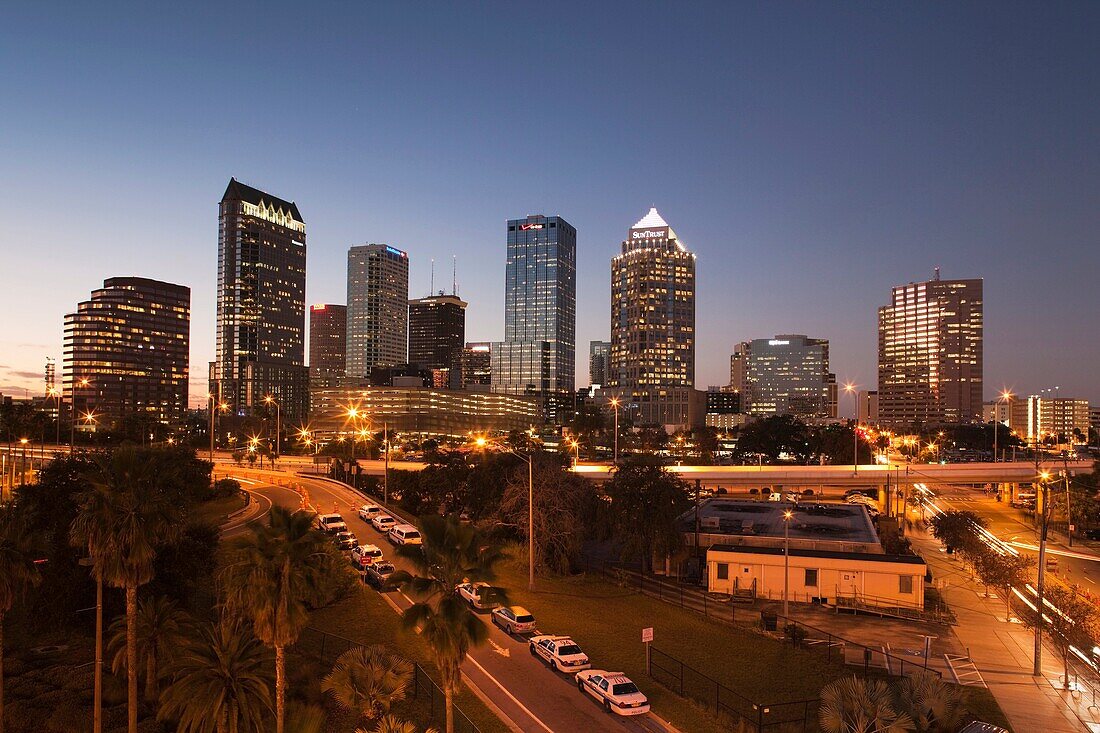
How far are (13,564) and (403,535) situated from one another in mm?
26051

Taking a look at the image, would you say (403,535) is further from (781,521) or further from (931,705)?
(931,705)

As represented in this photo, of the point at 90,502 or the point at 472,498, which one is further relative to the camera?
the point at 472,498

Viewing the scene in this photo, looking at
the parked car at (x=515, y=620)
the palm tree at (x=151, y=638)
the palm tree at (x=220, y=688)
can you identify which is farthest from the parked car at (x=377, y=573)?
the palm tree at (x=220, y=688)

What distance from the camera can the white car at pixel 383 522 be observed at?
52.1 m

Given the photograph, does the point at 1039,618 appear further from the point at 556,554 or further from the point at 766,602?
the point at 556,554

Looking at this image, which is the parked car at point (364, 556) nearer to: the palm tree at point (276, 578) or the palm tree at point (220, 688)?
the palm tree at point (220, 688)

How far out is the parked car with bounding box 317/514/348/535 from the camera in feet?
160

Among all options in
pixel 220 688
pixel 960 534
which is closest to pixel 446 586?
pixel 220 688

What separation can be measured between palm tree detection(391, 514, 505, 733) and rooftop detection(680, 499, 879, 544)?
38944 millimetres

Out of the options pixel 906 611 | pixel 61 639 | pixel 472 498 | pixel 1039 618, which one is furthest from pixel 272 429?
pixel 1039 618

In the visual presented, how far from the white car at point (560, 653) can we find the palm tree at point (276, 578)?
11019 millimetres

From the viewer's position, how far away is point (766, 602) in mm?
45406

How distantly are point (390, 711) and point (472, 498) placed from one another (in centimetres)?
4107

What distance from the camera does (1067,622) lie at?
31.7 metres
